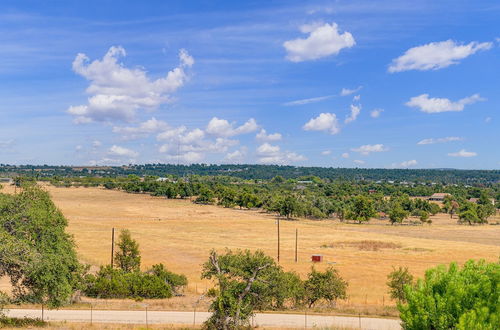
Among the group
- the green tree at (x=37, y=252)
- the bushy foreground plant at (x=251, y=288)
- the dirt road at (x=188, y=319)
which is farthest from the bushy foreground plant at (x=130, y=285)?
the green tree at (x=37, y=252)

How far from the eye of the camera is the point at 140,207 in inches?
6698

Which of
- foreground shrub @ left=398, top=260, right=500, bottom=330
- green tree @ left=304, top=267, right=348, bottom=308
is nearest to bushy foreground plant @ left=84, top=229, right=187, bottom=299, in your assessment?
green tree @ left=304, top=267, right=348, bottom=308

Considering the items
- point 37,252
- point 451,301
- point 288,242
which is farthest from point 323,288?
point 288,242

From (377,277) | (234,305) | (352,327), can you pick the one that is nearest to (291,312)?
(352,327)

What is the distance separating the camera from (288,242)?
310 feet

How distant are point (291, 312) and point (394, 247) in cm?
5826

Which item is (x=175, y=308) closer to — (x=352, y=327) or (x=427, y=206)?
(x=352, y=327)

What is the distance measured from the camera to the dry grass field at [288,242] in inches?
2506

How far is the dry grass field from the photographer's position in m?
63.7

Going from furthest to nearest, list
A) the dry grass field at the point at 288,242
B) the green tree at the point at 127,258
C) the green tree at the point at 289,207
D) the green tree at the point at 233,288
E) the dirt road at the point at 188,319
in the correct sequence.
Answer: the green tree at the point at 289,207 → the dry grass field at the point at 288,242 → the green tree at the point at 127,258 → the dirt road at the point at 188,319 → the green tree at the point at 233,288

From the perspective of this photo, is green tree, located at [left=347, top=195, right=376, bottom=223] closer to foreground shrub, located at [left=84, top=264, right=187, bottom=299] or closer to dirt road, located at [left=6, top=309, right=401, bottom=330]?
foreground shrub, located at [left=84, top=264, right=187, bottom=299]

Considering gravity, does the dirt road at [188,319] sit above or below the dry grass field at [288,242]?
above

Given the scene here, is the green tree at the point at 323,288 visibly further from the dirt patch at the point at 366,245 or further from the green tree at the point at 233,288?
the dirt patch at the point at 366,245

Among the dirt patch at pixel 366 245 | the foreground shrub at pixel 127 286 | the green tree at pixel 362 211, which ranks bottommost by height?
the dirt patch at pixel 366 245
